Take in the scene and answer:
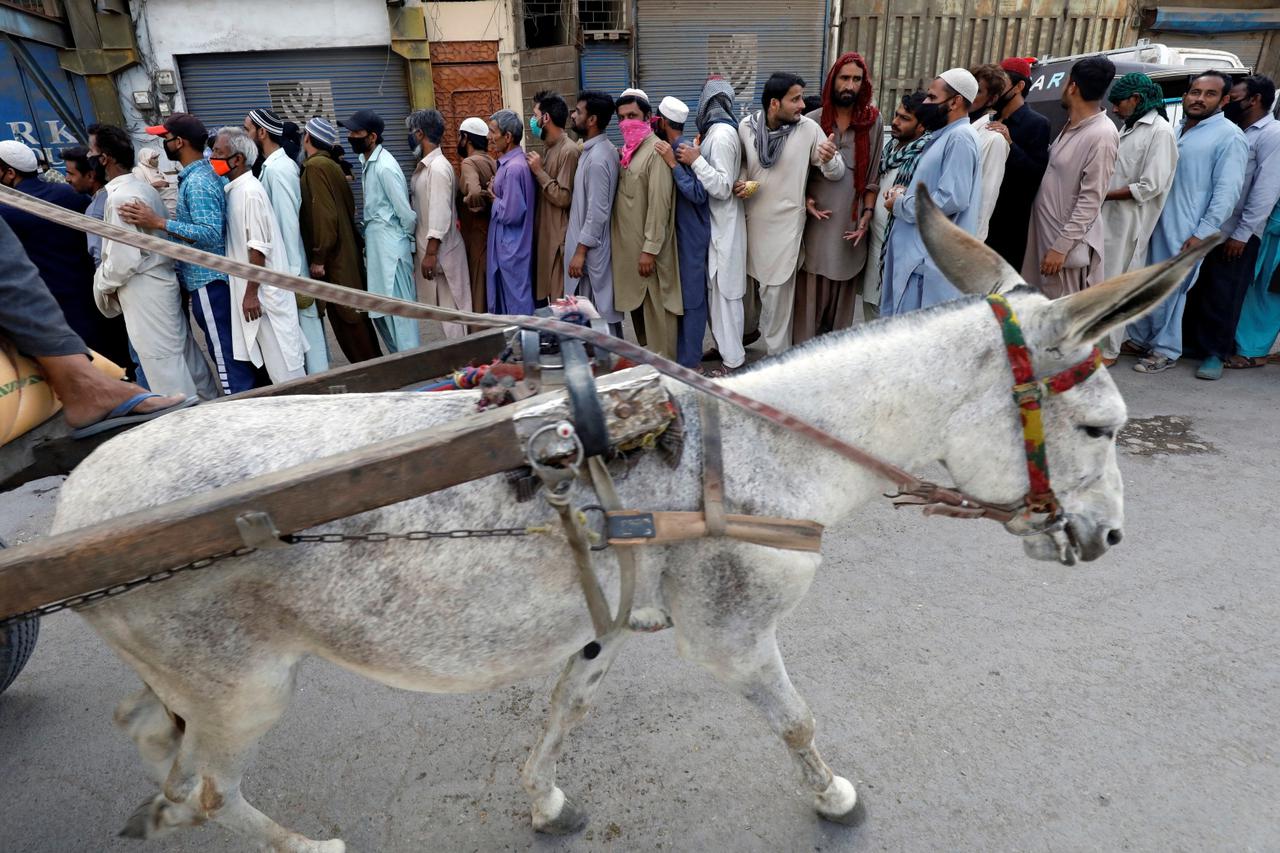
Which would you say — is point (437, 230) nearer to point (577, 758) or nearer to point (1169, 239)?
point (577, 758)

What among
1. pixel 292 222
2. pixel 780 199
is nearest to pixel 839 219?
pixel 780 199

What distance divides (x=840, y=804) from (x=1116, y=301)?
1747mm

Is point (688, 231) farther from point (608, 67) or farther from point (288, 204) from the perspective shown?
point (608, 67)

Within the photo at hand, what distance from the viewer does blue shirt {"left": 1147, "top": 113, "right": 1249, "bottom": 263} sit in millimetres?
6000

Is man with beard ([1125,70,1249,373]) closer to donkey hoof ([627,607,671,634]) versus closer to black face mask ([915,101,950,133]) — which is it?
black face mask ([915,101,950,133])

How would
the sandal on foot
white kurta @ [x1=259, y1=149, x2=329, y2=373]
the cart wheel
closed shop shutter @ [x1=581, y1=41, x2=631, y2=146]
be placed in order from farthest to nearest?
closed shop shutter @ [x1=581, y1=41, x2=631, y2=146], the sandal on foot, white kurta @ [x1=259, y1=149, x2=329, y2=373], the cart wheel

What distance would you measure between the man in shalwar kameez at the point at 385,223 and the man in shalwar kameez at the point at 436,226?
0.49ft

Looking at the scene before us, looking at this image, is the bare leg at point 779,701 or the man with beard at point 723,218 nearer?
the bare leg at point 779,701

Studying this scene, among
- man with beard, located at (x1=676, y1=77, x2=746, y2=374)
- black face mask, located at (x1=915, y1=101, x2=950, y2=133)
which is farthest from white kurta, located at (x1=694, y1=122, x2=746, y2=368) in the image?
black face mask, located at (x1=915, y1=101, x2=950, y2=133)

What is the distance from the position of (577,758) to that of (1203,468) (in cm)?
449

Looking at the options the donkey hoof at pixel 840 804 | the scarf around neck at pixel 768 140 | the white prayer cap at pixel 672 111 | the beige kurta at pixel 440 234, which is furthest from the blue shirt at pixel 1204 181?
the beige kurta at pixel 440 234

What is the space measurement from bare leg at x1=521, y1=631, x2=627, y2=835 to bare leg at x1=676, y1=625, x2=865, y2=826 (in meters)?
0.39

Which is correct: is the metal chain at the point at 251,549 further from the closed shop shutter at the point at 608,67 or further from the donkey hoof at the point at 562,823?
the closed shop shutter at the point at 608,67

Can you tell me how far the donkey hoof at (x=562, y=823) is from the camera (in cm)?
256
